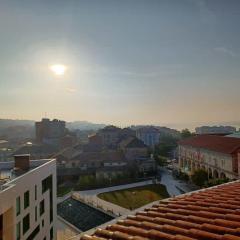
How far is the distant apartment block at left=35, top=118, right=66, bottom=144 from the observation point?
107169mm

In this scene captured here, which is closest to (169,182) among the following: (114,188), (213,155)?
(213,155)

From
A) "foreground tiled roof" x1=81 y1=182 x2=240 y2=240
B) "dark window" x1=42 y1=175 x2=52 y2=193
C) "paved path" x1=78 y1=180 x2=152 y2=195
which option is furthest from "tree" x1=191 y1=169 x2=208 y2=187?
"foreground tiled roof" x1=81 y1=182 x2=240 y2=240

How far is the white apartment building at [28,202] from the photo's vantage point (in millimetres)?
14117

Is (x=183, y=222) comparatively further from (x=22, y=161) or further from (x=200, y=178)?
(x=200, y=178)

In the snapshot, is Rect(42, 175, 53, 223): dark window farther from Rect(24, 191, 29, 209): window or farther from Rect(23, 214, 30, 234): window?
Rect(23, 214, 30, 234): window

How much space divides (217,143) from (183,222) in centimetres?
4801

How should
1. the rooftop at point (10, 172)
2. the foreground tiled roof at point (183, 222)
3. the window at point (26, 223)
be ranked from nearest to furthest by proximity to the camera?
1. the foreground tiled roof at point (183, 222)
2. the rooftop at point (10, 172)
3. the window at point (26, 223)

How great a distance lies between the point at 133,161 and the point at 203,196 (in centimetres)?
5402

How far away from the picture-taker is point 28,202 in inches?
665

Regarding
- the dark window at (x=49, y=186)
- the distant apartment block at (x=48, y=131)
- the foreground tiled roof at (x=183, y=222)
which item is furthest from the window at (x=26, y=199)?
the distant apartment block at (x=48, y=131)

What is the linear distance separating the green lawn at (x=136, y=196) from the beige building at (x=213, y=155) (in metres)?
8.40

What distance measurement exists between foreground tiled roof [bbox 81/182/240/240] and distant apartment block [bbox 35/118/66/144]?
98816 mm

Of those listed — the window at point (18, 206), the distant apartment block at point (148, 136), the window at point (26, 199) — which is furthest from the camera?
Answer: the distant apartment block at point (148, 136)

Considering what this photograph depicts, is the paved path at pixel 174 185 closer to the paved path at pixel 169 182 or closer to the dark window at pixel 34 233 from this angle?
the paved path at pixel 169 182
